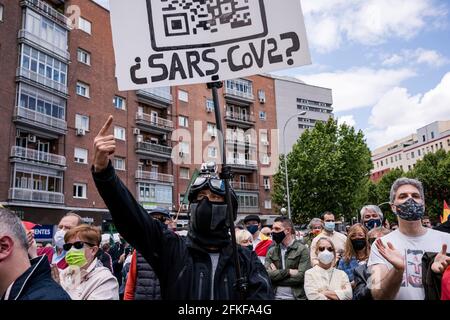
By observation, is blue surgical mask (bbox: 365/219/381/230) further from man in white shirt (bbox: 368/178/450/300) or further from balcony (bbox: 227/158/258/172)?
balcony (bbox: 227/158/258/172)

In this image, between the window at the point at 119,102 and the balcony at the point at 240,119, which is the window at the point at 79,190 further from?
the balcony at the point at 240,119

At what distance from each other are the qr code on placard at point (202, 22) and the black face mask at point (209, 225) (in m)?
1.04

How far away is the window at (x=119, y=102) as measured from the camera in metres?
34.7

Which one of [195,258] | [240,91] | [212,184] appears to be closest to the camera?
[195,258]

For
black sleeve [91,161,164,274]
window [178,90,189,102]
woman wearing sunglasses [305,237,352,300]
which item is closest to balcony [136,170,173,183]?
window [178,90,189,102]

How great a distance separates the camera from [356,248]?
17.7 ft

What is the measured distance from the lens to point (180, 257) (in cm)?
242

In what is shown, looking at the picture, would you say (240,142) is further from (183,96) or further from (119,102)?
(119,102)

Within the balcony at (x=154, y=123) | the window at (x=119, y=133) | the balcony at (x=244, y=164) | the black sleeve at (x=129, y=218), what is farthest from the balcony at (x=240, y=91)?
the black sleeve at (x=129, y=218)

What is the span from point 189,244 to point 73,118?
101ft

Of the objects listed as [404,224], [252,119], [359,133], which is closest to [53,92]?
[252,119]

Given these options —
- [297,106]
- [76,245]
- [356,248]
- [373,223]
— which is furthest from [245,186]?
[76,245]

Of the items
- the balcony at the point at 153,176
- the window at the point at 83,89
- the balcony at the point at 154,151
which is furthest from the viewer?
the balcony at the point at 154,151

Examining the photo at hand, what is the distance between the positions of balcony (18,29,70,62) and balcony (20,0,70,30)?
1.89 m
